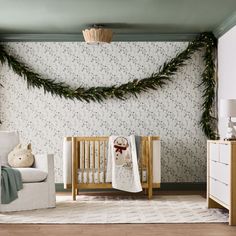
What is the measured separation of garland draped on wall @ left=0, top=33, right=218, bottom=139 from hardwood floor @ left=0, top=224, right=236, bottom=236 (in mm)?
2829

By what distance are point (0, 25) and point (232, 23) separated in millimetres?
2991

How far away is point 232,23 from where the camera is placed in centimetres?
645

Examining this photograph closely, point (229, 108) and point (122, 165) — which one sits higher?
point (229, 108)

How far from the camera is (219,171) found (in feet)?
17.7

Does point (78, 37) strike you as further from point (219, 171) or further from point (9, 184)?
point (219, 171)

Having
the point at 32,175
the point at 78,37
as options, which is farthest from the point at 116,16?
the point at 32,175

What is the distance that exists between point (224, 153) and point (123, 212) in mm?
1234

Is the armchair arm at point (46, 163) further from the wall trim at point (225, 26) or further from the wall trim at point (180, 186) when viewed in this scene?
the wall trim at point (225, 26)

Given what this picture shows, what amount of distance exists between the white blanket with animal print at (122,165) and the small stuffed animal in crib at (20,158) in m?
1.04

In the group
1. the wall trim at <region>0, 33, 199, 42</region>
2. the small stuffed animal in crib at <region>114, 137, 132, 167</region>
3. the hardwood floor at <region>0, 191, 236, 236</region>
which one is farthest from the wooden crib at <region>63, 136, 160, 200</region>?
the hardwood floor at <region>0, 191, 236, 236</region>

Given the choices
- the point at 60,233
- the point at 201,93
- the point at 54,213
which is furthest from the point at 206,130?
the point at 60,233

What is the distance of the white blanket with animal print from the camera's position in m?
6.59

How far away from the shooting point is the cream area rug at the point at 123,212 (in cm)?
503

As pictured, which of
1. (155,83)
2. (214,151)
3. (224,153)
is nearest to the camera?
(224,153)
